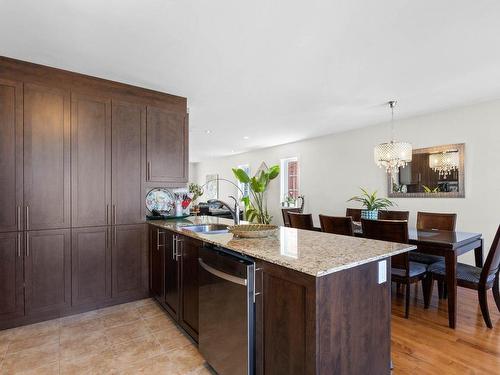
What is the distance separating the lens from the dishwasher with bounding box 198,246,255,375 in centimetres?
149

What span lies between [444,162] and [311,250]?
3.54 meters

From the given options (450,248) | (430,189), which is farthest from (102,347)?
(430,189)

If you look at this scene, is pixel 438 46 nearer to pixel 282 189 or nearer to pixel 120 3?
pixel 120 3

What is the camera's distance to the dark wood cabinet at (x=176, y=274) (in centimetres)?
212

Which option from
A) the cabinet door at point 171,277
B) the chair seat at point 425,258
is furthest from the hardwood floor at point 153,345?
the chair seat at point 425,258

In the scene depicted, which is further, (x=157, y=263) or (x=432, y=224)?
(x=432, y=224)

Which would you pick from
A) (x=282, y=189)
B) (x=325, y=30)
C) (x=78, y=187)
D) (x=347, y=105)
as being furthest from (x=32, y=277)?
(x=282, y=189)

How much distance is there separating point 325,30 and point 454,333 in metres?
2.69

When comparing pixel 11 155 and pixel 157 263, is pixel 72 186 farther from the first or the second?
pixel 157 263

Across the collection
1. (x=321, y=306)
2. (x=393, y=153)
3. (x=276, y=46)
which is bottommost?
(x=321, y=306)

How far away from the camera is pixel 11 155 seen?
246cm

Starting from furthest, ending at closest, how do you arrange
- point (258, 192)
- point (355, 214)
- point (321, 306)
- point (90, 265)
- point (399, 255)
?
point (258, 192) → point (355, 214) → point (90, 265) → point (399, 255) → point (321, 306)

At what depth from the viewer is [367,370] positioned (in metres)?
1.42

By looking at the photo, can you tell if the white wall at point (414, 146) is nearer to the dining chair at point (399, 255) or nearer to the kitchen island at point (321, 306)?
the dining chair at point (399, 255)
